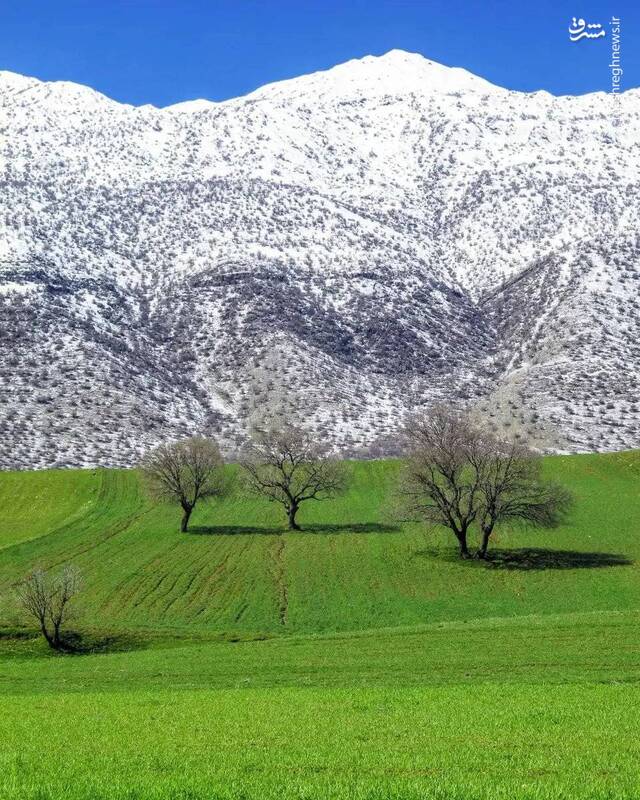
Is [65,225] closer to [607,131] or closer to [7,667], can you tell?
[607,131]

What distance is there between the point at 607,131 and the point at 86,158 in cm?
10969

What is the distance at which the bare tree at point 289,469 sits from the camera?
7762 centimetres

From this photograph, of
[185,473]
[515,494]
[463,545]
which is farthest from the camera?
[185,473]

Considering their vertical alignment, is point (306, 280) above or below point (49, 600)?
above

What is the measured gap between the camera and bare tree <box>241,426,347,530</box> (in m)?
77.6

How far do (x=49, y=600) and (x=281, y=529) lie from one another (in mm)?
31806

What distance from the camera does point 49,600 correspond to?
43844 mm

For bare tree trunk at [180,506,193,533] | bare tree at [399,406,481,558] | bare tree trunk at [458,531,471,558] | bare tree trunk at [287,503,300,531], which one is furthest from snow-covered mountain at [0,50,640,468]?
bare tree trunk at [458,531,471,558]

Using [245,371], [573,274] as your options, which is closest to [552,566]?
[245,371]

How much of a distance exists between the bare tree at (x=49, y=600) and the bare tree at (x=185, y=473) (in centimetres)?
3016

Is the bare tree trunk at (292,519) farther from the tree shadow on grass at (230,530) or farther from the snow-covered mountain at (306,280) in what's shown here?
the snow-covered mountain at (306,280)

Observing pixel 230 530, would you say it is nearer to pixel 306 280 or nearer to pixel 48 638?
pixel 48 638

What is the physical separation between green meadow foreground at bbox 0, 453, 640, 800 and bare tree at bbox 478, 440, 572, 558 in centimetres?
264

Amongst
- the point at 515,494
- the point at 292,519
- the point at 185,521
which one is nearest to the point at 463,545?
the point at 515,494
